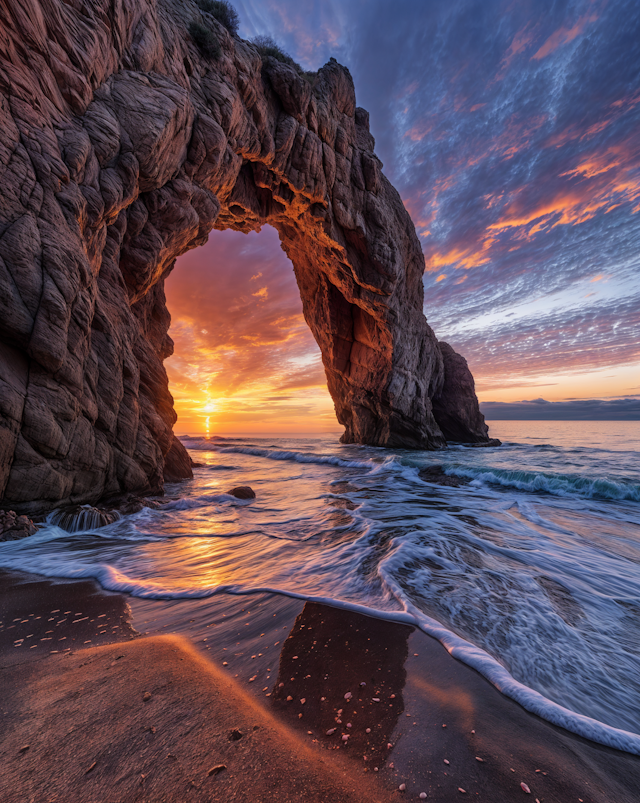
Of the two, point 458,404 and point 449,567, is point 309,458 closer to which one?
point 458,404

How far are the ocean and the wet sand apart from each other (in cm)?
49

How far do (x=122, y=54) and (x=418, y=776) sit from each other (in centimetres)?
1596

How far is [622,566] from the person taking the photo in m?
5.98

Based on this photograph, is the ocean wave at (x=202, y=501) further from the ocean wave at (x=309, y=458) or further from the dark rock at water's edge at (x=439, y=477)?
the ocean wave at (x=309, y=458)

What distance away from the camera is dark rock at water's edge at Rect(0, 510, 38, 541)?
6.00m

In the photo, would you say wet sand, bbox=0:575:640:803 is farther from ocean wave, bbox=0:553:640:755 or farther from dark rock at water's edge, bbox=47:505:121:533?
dark rock at water's edge, bbox=47:505:121:533

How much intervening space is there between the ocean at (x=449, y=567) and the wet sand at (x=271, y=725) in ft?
1.62

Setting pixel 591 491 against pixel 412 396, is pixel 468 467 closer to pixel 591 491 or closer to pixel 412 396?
pixel 591 491

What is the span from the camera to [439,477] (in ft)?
53.8

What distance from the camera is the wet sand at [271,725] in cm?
171

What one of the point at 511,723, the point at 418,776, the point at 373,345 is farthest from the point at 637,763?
the point at 373,345

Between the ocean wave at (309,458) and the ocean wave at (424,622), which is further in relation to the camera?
the ocean wave at (309,458)

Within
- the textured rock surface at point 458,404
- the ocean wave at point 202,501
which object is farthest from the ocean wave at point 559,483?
the textured rock surface at point 458,404

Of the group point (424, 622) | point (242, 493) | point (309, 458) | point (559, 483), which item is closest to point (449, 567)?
point (424, 622)
